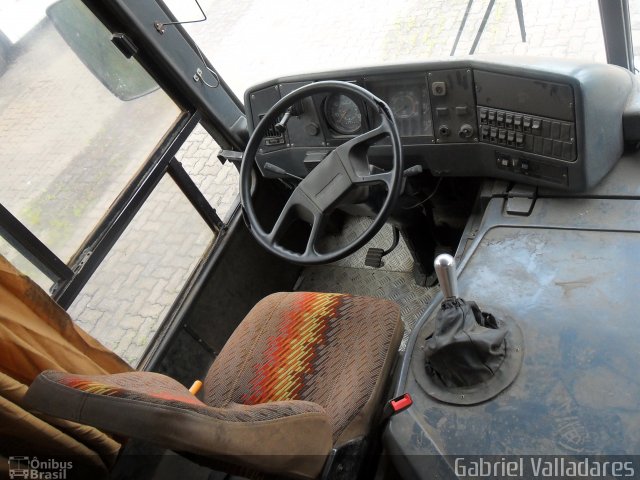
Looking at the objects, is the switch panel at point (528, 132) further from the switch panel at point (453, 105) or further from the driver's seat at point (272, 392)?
the driver's seat at point (272, 392)

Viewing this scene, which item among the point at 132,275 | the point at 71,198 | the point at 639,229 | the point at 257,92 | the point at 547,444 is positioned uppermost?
the point at 71,198

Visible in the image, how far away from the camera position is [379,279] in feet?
9.01

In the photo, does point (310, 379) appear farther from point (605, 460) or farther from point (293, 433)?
point (605, 460)

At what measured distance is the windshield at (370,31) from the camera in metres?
2.36

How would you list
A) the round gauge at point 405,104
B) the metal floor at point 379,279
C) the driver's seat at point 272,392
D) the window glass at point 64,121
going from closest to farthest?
the driver's seat at point 272,392
the window glass at point 64,121
the round gauge at point 405,104
the metal floor at point 379,279

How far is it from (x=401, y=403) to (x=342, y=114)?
1.12 metres

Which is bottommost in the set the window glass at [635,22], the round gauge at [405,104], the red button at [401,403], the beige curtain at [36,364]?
the window glass at [635,22]

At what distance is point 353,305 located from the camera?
186cm

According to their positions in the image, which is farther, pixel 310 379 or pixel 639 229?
pixel 310 379

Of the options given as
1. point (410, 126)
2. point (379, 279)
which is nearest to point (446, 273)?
point (410, 126)

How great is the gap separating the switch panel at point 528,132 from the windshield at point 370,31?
577 millimetres

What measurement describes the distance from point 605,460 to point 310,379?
0.81m

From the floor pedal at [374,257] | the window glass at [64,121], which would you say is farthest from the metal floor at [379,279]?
the window glass at [64,121]

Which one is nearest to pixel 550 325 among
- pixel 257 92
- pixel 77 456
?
pixel 77 456
